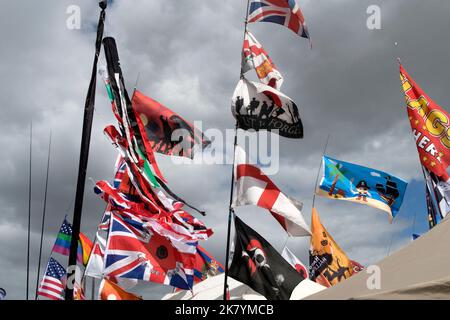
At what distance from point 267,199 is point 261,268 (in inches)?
60.1

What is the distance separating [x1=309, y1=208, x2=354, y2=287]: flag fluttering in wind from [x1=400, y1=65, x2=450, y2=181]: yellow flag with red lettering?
482cm

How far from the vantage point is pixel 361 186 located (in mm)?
17500

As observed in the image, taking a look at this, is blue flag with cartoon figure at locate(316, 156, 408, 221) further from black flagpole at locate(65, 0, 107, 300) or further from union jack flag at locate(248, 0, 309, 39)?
black flagpole at locate(65, 0, 107, 300)

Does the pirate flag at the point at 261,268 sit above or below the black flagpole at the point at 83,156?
below

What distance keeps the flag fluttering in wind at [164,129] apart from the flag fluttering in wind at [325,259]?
7.96 metres

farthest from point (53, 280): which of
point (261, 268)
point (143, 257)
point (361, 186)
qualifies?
point (261, 268)

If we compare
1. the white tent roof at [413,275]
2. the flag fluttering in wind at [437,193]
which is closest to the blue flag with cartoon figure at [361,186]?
the flag fluttering in wind at [437,193]

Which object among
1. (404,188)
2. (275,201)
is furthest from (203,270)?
(275,201)

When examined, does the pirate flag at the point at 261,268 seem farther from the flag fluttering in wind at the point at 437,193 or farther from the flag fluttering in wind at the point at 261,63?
the flag fluttering in wind at the point at 437,193

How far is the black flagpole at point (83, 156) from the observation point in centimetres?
903

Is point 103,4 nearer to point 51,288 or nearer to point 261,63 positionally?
point 261,63

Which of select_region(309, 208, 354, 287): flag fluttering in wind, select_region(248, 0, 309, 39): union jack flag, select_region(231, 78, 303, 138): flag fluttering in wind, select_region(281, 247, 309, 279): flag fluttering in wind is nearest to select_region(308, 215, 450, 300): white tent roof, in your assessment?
select_region(231, 78, 303, 138): flag fluttering in wind
